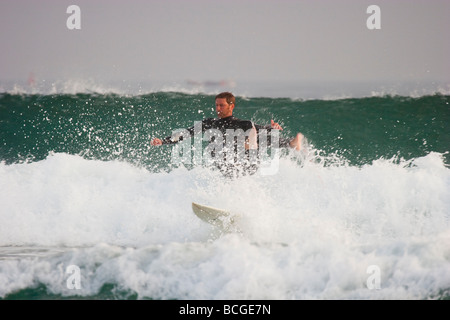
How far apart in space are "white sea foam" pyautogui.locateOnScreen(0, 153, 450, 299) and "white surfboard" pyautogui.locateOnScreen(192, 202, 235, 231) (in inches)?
5.5

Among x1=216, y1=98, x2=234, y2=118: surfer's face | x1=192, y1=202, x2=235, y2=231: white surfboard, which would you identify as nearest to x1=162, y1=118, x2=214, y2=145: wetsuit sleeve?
x1=216, y1=98, x2=234, y2=118: surfer's face

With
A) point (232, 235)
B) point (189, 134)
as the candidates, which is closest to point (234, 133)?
point (189, 134)

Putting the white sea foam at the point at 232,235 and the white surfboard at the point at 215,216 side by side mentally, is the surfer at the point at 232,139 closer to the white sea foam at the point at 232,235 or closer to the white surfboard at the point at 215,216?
the white sea foam at the point at 232,235

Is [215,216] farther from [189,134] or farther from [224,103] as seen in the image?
[224,103]

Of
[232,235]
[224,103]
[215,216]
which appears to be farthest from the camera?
[224,103]

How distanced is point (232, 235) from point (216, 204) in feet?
2.44

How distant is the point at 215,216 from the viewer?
4637 millimetres

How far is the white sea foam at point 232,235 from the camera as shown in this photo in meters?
3.48

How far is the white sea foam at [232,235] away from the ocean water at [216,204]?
2 cm

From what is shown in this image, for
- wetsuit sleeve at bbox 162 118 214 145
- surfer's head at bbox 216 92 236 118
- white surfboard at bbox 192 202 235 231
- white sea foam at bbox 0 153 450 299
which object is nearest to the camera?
white sea foam at bbox 0 153 450 299

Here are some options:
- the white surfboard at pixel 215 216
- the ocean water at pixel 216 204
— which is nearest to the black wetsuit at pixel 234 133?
the ocean water at pixel 216 204

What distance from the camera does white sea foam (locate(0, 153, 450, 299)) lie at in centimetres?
348

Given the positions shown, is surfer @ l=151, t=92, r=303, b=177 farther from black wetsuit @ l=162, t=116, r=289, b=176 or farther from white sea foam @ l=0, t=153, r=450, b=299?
white sea foam @ l=0, t=153, r=450, b=299
